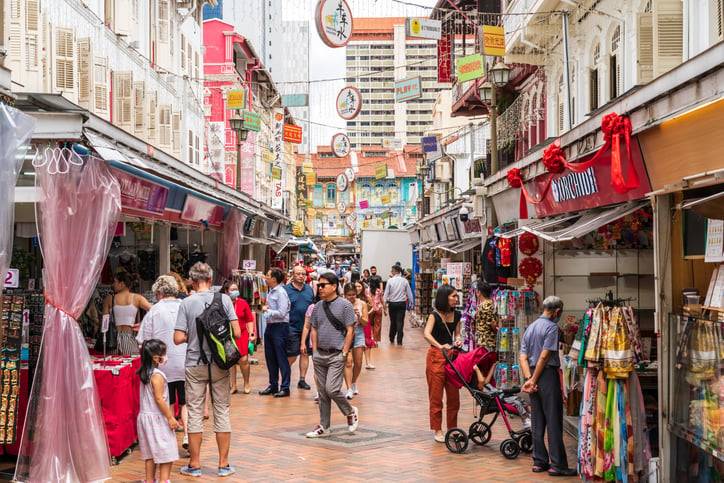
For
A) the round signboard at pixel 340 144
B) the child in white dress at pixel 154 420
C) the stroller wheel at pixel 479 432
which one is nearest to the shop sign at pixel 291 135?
the round signboard at pixel 340 144

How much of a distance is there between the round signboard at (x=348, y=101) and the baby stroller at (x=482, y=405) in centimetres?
1342

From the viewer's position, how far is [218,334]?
7.77m

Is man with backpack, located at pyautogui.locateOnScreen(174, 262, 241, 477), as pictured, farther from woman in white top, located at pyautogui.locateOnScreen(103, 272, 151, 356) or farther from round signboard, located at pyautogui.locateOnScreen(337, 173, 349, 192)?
round signboard, located at pyautogui.locateOnScreen(337, 173, 349, 192)

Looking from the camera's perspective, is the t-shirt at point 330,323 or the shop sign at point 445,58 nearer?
the t-shirt at point 330,323

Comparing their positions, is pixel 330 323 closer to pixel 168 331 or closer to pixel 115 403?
pixel 168 331

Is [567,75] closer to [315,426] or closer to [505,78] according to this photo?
[505,78]

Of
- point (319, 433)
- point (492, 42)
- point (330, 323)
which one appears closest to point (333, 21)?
point (492, 42)

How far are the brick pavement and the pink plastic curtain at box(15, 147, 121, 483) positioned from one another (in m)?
0.70

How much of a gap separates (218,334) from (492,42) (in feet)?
34.6

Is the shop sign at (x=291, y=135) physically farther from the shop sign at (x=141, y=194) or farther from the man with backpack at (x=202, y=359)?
the man with backpack at (x=202, y=359)

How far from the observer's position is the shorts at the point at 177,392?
8883mm

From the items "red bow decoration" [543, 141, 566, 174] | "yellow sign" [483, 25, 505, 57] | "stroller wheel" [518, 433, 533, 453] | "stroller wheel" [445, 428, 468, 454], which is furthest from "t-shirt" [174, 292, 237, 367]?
"yellow sign" [483, 25, 505, 57]

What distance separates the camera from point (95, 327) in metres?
10.4

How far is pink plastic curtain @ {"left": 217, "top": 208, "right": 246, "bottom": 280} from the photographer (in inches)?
720
